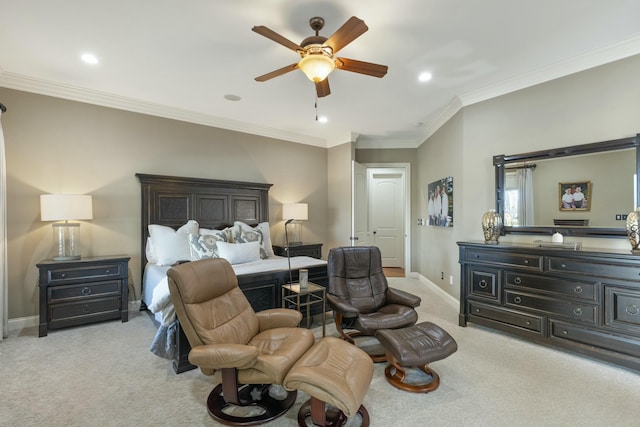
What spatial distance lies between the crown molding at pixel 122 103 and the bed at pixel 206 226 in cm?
93

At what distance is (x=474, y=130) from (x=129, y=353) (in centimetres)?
463

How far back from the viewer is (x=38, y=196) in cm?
348

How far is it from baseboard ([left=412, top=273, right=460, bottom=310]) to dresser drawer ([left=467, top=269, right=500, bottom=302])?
77 cm

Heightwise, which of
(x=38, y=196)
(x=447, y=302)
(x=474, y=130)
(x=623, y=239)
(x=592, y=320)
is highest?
(x=474, y=130)

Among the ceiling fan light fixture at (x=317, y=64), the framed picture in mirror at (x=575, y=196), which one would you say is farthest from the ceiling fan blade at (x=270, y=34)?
the framed picture in mirror at (x=575, y=196)

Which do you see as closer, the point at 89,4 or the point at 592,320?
the point at 89,4

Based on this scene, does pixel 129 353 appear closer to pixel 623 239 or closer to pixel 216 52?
pixel 216 52

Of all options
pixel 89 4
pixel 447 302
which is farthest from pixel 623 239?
pixel 89 4

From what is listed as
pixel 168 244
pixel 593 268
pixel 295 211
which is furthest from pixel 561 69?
pixel 168 244

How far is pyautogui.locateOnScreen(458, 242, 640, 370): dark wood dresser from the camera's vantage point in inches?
97.7

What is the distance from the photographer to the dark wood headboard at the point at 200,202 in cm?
410

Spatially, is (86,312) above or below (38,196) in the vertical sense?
below

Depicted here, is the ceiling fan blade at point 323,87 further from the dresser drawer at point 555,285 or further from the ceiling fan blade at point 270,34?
the dresser drawer at point 555,285

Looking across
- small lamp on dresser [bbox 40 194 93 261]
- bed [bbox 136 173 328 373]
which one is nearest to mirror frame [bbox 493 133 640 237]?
bed [bbox 136 173 328 373]
